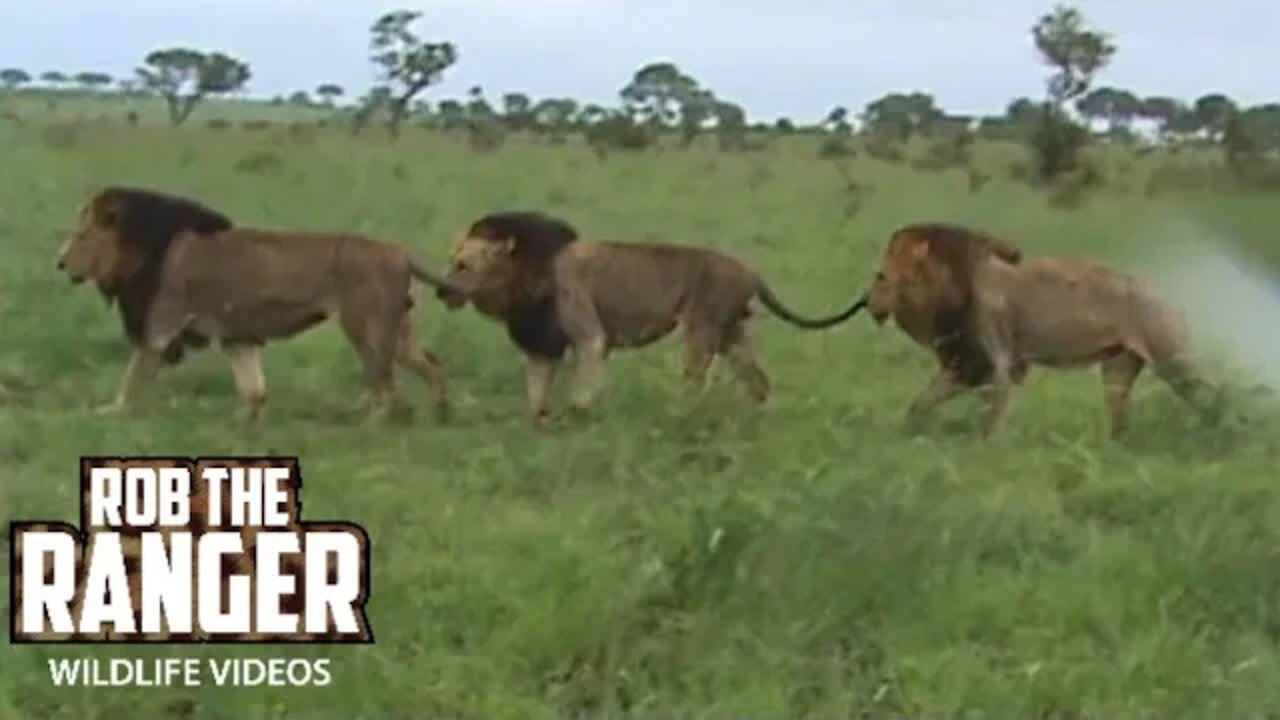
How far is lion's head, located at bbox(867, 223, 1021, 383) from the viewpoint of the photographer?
7.24 meters

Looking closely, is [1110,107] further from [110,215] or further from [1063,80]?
[110,215]

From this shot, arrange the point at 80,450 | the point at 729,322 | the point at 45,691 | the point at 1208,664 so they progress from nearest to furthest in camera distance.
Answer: the point at 45,691 < the point at 1208,664 < the point at 80,450 < the point at 729,322

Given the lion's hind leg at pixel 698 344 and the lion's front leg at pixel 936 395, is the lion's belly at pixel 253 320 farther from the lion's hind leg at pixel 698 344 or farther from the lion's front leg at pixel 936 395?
the lion's front leg at pixel 936 395

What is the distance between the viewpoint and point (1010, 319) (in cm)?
734

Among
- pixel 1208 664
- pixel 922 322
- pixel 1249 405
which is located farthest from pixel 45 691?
pixel 1249 405

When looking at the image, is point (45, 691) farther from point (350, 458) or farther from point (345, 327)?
point (345, 327)

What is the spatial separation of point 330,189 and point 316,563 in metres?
10.7

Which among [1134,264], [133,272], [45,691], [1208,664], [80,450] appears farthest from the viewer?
[1134,264]

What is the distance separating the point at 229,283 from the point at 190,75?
208 inches

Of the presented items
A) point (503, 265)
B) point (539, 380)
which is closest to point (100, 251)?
point (503, 265)

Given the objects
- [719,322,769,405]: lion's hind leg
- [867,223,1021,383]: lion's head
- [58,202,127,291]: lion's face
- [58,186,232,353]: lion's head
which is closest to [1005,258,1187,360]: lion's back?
[867,223,1021,383]: lion's head

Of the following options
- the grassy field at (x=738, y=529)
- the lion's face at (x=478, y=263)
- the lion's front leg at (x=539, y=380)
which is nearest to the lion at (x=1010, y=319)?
the grassy field at (x=738, y=529)

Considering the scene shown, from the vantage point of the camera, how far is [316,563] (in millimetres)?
4590

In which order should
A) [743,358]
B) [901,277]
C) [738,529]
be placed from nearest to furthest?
[738,529], [901,277], [743,358]
